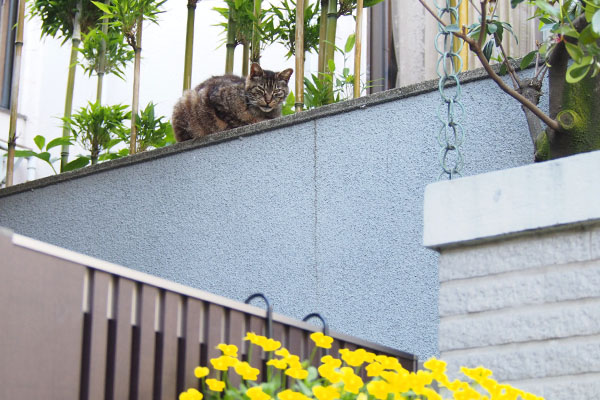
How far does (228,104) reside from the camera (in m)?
4.00

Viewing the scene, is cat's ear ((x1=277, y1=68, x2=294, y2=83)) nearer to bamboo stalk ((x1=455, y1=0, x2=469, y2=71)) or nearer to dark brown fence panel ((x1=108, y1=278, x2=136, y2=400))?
bamboo stalk ((x1=455, y1=0, x2=469, y2=71))

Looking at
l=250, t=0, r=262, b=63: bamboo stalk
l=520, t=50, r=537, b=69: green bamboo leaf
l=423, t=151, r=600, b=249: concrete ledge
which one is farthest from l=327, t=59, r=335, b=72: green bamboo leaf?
l=423, t=151, r=600, b=249: concrete ledge

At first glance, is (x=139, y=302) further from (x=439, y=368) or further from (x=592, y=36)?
(x=592, y=36)

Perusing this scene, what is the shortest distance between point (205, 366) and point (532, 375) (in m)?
0.76

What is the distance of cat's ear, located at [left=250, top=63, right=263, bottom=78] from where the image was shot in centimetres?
404

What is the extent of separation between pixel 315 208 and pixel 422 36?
1.17 meters

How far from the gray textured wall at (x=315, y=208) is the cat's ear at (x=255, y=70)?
55 cm

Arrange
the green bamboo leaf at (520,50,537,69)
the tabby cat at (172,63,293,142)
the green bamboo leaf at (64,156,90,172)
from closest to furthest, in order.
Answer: the green bamboo leaf at (520,50,537,69), the tabby cat at (172,63,293,142), the green bamboo leaf at (64,156,90,172)

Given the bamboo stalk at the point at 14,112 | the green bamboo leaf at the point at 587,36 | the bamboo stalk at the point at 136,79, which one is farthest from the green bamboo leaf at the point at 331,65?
the green bamboo leaf at the point at 587,36

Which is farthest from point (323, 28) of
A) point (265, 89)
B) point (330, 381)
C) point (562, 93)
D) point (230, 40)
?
point (330, 381)

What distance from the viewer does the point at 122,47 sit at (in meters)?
4.84

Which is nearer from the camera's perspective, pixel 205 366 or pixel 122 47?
pixel 205 366

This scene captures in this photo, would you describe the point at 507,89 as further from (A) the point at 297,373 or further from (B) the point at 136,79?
(B) the point at 136,79

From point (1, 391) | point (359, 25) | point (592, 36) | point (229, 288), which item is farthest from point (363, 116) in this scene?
point (1, 391)
